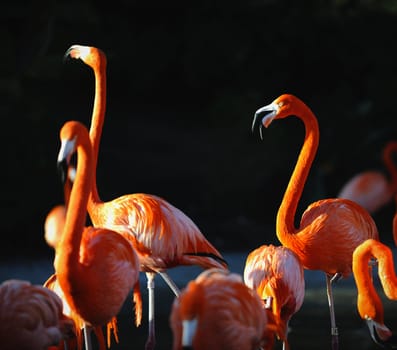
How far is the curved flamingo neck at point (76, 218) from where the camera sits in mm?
3768

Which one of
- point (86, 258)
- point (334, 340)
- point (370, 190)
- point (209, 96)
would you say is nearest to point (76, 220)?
point (86, 258)

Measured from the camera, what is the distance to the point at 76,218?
150 inches

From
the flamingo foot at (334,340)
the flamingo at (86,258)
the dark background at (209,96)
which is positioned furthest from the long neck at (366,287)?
the dark background at (209,96)

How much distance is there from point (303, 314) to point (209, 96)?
206 inches

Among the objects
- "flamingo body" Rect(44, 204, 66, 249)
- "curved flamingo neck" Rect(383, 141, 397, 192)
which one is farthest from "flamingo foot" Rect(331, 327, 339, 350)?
"curved flamingo neck" Rect(383, 141, 397, 192)

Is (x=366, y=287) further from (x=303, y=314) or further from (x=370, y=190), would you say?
(x=370, y=190)

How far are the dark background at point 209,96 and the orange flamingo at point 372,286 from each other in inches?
147

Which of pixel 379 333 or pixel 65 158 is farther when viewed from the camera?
pixel 379 333

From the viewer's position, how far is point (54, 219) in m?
6.37

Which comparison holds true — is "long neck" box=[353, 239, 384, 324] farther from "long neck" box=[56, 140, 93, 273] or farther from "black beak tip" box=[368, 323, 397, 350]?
"long neck" box=[56, 140, 93, 273]

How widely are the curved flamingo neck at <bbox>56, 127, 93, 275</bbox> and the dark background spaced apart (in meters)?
3.85

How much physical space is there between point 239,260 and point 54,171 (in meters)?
1.73

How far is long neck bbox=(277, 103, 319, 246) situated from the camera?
4.77 meters

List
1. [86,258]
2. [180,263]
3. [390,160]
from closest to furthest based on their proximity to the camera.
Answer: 1. [86,258]
2. [180,263]
3. [390,160]
